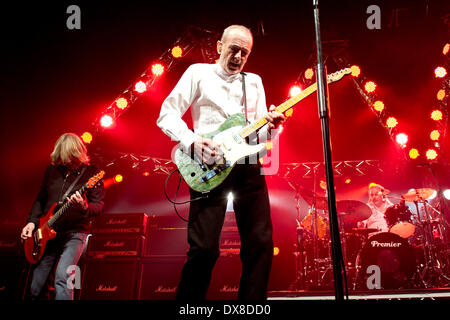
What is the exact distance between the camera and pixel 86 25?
6035 mm

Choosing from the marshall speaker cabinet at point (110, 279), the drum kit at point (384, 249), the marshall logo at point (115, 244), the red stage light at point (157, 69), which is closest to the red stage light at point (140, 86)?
the red stage light at point (157, 69)

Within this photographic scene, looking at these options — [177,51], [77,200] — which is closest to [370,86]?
→ [177,51]

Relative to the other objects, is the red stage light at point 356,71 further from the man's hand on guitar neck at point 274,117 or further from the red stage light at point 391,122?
the man's hand on guitar neck at point 274,117

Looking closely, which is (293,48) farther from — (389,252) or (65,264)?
(65,264)

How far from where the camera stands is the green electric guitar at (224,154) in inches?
82.2

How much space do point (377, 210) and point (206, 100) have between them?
5.47 metres

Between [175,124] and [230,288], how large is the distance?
329 centimetres

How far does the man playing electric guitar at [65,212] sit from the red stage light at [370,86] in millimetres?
5319

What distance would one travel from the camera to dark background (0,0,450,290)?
5.80 m

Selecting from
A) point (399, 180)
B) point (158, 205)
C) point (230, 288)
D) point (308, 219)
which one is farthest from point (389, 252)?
point (158, 205)

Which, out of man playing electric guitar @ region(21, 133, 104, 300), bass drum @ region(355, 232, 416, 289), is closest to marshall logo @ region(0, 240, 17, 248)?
man playing electric guitar @ region(21, 133, 104, 300)

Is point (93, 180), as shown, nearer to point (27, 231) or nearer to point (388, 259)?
point (27, 231)

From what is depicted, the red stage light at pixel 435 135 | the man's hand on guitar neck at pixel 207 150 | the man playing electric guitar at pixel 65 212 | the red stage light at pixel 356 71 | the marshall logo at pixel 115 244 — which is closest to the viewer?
the man's hand on guitar neck at pixel 207 150

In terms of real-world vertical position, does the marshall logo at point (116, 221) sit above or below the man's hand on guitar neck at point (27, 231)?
above
